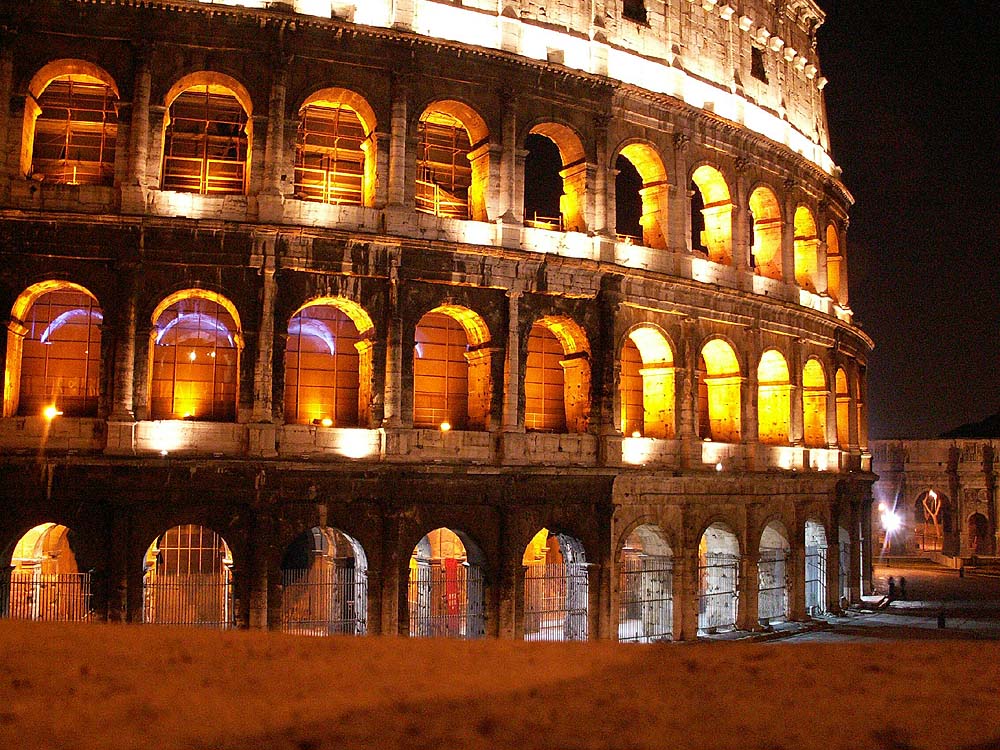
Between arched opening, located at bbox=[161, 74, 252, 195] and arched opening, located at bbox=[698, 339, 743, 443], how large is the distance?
10.4 m

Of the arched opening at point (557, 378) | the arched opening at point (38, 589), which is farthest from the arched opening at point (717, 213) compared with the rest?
the arched opening at point (38, 589)

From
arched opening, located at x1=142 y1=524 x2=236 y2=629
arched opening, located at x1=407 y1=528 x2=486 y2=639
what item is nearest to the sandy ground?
arched opening, located at x1=142 y1=524 x2=236 y2=629

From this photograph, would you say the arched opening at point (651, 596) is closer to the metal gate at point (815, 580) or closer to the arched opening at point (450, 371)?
the arched opening at point (450, 371)

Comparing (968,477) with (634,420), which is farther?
(968,477)

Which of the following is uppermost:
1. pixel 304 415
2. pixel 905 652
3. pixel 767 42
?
pixel 767 42

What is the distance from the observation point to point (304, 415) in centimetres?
1720

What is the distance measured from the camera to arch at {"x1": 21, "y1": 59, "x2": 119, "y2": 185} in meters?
17.2

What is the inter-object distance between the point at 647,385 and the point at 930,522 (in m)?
34.1

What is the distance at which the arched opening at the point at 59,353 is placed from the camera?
635 inches

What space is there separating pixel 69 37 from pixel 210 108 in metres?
2.63

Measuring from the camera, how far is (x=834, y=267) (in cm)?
2667

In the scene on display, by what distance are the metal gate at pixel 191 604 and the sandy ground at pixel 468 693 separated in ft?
30.8

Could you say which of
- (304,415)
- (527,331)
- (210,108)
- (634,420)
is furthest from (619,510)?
(210,108)

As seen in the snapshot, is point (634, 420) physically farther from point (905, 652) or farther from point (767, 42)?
point (905, 652)
